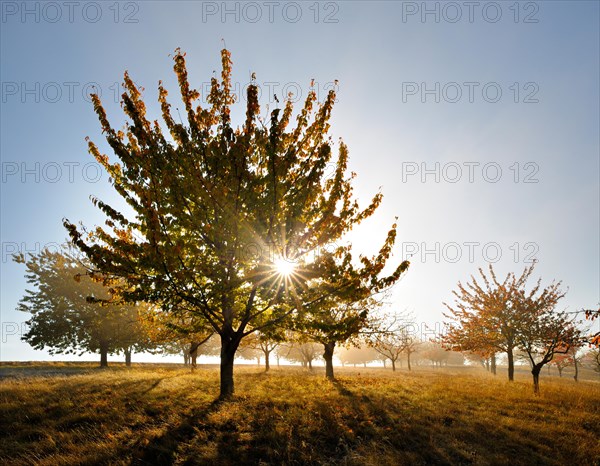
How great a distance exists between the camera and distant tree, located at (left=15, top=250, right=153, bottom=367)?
2697 centimetres

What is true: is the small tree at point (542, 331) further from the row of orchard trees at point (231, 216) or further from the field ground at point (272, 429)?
the row of orchard trees at point (231, 216)

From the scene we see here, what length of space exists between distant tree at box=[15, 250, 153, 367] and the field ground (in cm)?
1856

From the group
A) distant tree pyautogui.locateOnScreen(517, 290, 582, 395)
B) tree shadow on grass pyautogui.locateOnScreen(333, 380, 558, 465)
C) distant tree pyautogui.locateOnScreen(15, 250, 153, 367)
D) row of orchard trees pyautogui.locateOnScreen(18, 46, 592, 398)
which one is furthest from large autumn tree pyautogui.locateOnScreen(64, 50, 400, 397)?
distant tree pyautogui.locateOnScreen(15, 250, 153, 367)

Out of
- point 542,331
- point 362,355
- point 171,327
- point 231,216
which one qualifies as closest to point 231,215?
point 231,216

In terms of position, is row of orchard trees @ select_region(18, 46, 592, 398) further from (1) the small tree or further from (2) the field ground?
(1) the small tree

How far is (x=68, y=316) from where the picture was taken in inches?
1077

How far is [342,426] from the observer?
792 cm

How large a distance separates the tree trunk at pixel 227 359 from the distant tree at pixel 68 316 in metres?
19.8

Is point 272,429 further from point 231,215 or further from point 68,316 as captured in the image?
point 68,316

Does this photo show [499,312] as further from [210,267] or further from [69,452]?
[69,452]

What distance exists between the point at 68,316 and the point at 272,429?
28.8 m

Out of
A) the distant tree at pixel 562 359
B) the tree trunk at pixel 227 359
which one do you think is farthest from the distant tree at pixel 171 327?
the distant tree at pixel 562 359

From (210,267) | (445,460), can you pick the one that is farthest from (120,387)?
(445,460)

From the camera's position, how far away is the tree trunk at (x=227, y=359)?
34.2 ft
